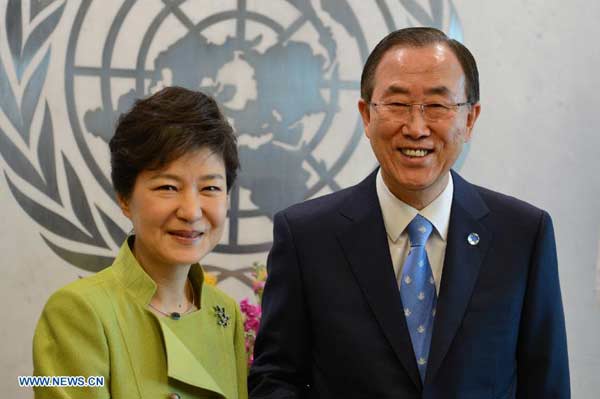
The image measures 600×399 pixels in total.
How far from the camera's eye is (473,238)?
193 cm

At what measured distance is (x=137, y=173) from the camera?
1.62m

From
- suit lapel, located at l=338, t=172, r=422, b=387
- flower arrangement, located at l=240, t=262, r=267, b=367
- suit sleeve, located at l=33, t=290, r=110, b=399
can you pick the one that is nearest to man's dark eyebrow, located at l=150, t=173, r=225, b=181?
suit sleeve, located at l=33, t=290, r=110, b=399

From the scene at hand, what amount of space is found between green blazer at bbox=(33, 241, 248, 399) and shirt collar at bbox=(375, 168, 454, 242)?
45 centimetres

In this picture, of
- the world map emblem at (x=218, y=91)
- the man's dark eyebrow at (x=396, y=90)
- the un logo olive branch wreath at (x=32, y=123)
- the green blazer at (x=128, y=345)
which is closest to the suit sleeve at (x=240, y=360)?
the green blazer at (x=128, y=345)

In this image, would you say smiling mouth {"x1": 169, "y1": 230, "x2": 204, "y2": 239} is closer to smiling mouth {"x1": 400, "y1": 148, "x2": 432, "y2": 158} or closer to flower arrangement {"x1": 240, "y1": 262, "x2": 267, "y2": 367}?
smiling mouth {"x1": 400, "y1": 148, "x2": 432, "y2": 158}

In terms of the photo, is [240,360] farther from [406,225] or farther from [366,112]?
Result: [366,112]

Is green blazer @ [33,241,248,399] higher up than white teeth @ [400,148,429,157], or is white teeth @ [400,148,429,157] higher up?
white teeth @ [400,148,429,157]

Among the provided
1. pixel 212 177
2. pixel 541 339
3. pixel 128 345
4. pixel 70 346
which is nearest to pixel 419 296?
pixel 541 339

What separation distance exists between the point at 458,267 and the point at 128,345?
754mm

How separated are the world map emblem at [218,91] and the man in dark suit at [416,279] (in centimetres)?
118

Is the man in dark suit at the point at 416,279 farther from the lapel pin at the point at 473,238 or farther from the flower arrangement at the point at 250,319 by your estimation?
the flower arrangement at the point at 250,319

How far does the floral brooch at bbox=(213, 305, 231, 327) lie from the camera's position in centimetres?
175

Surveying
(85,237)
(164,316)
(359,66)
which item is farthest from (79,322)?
(359,66)

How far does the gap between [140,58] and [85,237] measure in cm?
69
